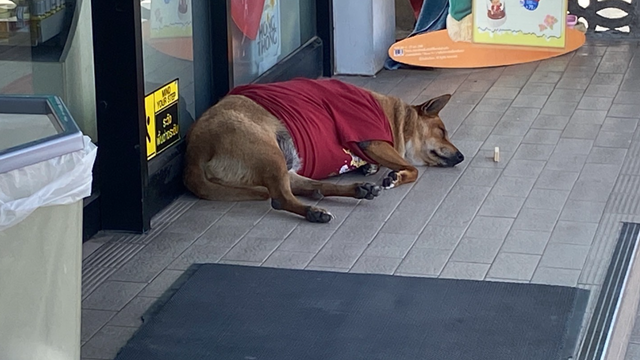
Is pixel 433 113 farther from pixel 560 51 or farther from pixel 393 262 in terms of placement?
pixel 560 51

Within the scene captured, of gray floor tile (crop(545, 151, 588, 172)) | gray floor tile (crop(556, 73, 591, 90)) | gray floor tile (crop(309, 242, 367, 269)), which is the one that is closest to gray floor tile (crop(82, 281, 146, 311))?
gray floor tile (crop(309, 242, 367, 269))

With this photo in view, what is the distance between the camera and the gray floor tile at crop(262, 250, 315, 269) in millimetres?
4355

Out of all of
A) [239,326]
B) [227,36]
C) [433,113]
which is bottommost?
[239,326]

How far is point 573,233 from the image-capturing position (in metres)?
4.64

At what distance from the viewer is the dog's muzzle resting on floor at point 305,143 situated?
493 centimetres

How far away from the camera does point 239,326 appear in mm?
3809

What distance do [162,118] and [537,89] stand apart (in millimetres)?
2806

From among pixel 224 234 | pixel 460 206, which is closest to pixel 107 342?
pixel 224 234

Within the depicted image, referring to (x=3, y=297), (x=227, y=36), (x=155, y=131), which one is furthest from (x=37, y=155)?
(x=227, y=36)

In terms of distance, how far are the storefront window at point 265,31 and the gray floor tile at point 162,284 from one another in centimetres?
186

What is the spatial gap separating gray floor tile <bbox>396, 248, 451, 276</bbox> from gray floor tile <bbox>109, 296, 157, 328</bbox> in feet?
3.20

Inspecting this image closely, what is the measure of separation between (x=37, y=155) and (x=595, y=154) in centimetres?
374

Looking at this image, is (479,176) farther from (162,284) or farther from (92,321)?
(92,321)

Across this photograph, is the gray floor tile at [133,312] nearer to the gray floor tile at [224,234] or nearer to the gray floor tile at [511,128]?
the gray floor tile at [224,234]
